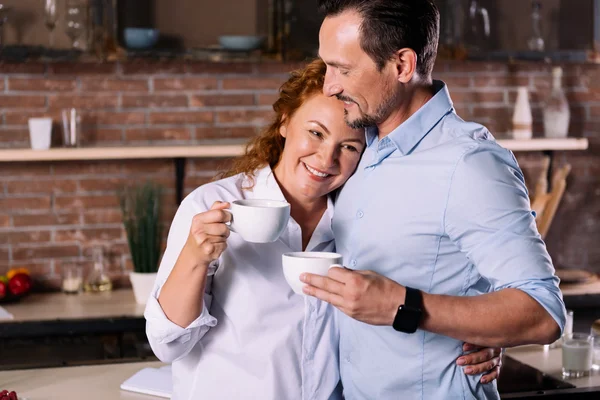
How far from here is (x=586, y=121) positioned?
442 centimetres

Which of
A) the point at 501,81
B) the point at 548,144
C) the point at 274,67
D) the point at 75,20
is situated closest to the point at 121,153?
the point at 75,20

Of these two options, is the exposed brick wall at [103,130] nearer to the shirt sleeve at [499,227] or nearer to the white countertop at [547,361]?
the white countertop at [547,361]

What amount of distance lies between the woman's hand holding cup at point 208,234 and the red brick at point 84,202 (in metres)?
2.43

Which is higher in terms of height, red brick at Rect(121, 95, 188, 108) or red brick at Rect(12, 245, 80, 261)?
red brick at Rect(121, 95, 188, 108)

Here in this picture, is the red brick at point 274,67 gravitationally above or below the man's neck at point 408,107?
below

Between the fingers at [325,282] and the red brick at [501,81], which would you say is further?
the red brick at [501,81]

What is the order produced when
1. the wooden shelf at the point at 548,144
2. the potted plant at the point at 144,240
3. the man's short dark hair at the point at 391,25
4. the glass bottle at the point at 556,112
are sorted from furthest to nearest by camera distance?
the glass bottle at the point at 556,112 < the wooden shelf at the point at 548,144 < the potted plant at the point at 144,240 < the man's short dark hair at the point at 391,25

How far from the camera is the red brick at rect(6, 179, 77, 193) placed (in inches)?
154

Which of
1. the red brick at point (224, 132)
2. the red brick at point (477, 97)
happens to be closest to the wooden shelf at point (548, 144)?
the red brick at point (477, 97)

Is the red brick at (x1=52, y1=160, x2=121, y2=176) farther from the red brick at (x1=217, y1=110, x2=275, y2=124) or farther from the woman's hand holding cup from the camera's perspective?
the woman's hand holding cup

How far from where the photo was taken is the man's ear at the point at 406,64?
176 cm

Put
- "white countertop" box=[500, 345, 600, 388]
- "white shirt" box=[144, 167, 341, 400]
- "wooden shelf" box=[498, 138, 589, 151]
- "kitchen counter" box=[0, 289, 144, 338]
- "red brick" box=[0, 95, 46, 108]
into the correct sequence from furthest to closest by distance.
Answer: "wooden shelf" box=[498, 138, 589, 151] < "red brick" box=[0, 95, 46, 108] < "kitchen counter" box=[0, 289, 144, 338] < "white countertop" box=[500, 345, 600, 388] < "white shirt" box=[144, 167, 341, 400]

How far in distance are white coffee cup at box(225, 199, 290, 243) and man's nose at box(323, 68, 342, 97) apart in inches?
11.2

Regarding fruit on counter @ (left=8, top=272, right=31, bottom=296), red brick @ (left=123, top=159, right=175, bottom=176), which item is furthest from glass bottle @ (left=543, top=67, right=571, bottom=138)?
fruit on counter @ (left=8, top=272, right=31, bottom=296)
